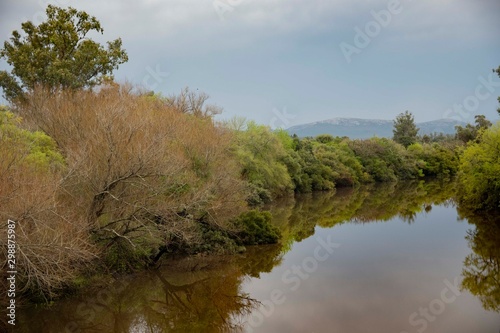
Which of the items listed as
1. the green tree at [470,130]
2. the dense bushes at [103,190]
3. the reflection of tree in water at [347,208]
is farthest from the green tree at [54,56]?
the green tree at [470,130]

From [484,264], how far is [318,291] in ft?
27.1

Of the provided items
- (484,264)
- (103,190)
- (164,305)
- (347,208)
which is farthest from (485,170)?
(103,190)

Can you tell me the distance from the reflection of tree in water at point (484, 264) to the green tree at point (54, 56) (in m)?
29.6

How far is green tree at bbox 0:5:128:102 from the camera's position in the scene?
35000 millimetres

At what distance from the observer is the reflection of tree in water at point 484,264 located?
53.9 ft

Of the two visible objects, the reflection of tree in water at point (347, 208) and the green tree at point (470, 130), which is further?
the green tree at point (470, 130)

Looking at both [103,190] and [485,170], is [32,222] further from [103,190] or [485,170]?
[485,170]

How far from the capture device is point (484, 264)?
20422 mm

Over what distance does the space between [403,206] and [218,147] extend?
25.1 m

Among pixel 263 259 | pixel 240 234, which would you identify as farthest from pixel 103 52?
pixel 263 259

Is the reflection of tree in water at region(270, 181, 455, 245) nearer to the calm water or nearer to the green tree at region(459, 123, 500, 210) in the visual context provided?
the calm water

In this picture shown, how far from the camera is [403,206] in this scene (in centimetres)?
4456

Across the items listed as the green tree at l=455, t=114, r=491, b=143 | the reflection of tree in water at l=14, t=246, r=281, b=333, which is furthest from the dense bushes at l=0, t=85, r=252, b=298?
the green tree at l=455, t=114, r=491, b=143

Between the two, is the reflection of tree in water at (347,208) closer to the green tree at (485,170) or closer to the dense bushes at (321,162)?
the dense bushes at (321,162)
